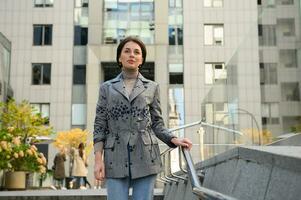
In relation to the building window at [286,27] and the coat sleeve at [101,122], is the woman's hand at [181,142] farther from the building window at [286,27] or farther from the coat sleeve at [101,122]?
the building window at [286,27]

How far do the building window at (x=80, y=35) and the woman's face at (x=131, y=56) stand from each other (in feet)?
105

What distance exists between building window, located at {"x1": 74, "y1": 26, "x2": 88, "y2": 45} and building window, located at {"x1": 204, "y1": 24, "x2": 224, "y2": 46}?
8.50 m

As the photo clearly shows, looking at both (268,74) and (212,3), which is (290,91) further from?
(212,3)

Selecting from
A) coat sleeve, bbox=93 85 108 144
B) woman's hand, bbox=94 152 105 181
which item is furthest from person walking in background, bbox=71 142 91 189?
woman's hand, bbox=94 152 105 181

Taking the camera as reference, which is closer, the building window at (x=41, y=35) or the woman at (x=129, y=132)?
the woman at (x=129, y=132)

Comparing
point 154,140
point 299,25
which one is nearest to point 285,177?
point 154,140

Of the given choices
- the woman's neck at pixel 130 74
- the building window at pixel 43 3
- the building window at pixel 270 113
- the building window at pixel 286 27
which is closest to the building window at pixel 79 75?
the building window at pixel 43 3

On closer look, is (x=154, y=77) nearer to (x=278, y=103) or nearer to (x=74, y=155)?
(x=74, y=155)

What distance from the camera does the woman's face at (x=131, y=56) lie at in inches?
140

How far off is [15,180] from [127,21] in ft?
77.3

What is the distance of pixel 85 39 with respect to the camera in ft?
115

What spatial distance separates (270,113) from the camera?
823 cm

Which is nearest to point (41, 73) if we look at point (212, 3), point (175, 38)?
point (175, 38)

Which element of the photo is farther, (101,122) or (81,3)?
(81,3)
